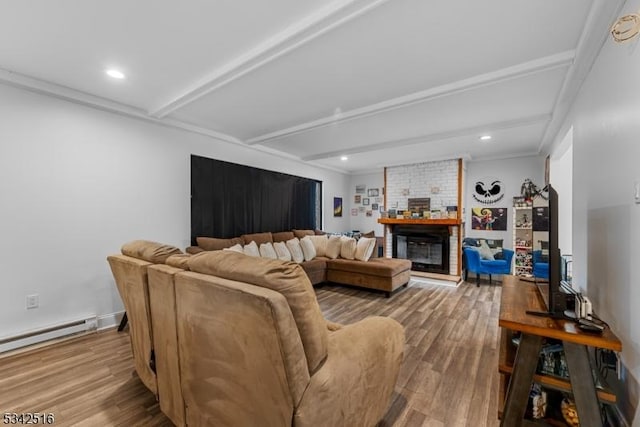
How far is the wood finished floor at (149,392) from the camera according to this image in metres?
1.67

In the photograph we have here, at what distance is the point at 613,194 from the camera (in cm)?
160

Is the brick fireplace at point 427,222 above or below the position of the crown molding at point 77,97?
below

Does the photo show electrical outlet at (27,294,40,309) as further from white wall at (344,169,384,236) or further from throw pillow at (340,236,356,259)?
white wall at (344,169,384,236)

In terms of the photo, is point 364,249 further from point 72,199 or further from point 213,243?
point 72,199

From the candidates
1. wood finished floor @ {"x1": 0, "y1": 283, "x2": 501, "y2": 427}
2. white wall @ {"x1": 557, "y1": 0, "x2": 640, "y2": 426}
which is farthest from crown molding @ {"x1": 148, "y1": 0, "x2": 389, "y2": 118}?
wood finished floor @ {"x1": 0, "y1": 283, "x2": 501, "y2": 427}

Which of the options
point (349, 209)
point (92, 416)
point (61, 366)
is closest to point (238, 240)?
point (61, 366)

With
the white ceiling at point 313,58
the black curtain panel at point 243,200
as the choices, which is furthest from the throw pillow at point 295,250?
the white ceiling at point 313,58

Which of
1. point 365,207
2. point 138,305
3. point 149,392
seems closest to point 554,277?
point 138,305

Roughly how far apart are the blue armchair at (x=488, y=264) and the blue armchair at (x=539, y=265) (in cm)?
36

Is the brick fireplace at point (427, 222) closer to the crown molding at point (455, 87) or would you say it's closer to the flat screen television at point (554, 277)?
the crown molding at point (455, 87)

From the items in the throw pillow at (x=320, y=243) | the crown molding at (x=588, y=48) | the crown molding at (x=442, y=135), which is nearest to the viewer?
the crown molding at (x=588, y=48)

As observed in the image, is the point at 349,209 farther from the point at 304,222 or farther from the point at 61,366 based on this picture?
the point at 61,366

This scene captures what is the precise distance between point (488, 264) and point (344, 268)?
2.59m

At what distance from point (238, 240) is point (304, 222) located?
1.86 metres
